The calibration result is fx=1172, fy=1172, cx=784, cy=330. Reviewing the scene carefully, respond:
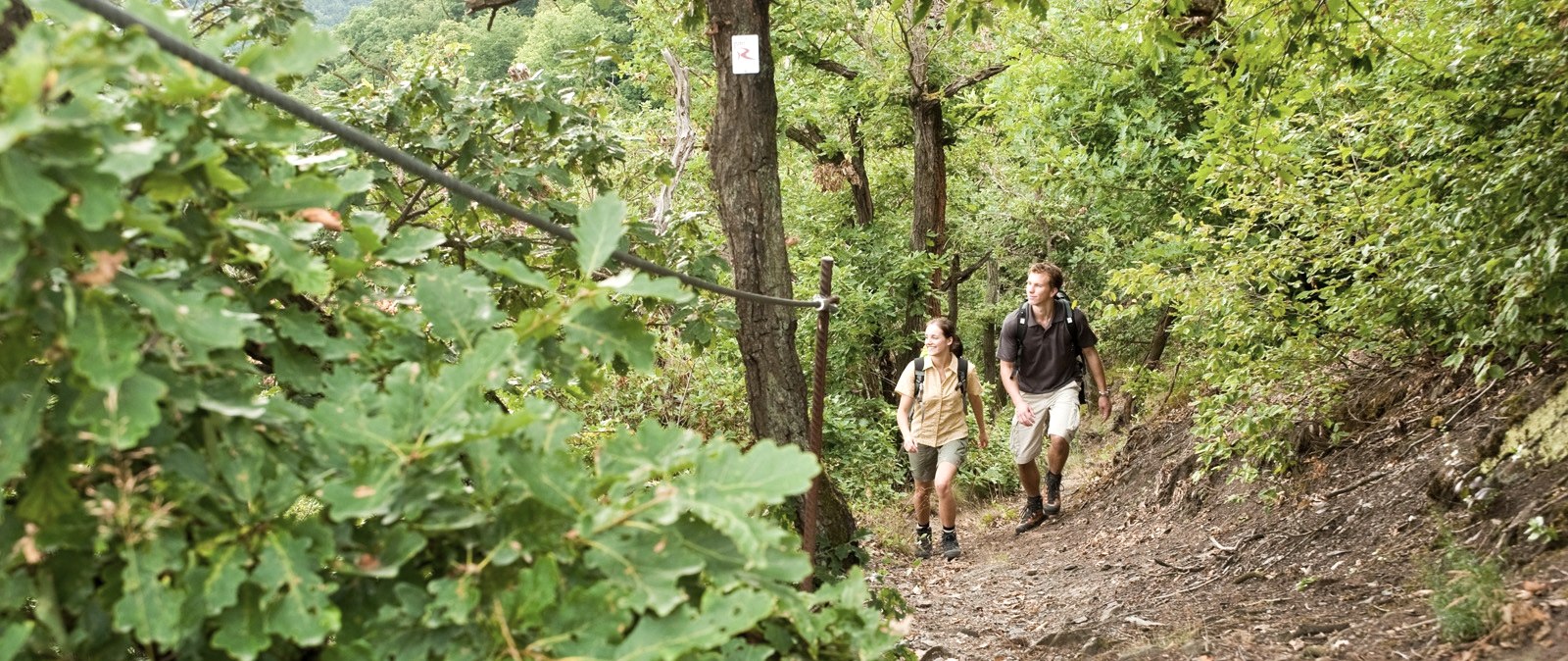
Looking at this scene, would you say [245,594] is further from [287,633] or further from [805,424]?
[805,424]

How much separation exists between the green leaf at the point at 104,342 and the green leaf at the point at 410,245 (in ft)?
1.80

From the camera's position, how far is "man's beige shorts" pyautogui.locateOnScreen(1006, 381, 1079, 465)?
771 centimetres

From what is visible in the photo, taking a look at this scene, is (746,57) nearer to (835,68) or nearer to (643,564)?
(643,564)

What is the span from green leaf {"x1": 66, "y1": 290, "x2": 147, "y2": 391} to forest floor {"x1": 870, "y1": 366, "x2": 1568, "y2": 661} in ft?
12.2

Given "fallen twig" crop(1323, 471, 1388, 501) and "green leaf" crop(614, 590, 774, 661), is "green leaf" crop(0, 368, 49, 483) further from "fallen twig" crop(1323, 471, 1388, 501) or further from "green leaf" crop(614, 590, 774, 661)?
"fallen twig" crop(1323, 471, 1388, 501)

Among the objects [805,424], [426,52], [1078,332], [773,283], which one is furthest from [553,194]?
[1078,332]

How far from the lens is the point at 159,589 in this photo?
1266mm

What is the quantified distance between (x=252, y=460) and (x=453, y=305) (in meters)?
0.36

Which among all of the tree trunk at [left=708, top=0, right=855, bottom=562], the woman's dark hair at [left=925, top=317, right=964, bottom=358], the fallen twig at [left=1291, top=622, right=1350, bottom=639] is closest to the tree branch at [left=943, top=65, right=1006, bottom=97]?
the woman's dark hair at [left=925, top=317, right=964, bottom=358]

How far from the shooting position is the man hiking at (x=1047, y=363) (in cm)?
761

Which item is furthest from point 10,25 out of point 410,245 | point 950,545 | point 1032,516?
point 1032,516

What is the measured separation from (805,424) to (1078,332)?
335 centimetres

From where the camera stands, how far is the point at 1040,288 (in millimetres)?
7555

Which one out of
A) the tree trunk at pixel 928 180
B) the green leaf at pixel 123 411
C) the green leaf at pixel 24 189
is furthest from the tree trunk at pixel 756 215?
the tree trunk at pixel 928 180
